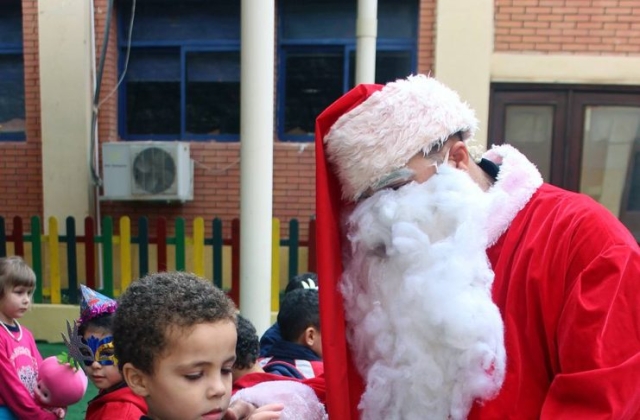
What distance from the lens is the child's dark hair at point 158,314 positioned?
4.57ft

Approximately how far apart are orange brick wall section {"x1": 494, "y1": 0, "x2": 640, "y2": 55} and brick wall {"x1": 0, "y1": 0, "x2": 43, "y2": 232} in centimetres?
531

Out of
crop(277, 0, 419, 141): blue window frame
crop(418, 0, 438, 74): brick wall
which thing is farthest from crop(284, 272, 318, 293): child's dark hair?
crop(418, 0, 438, 74): brick wall

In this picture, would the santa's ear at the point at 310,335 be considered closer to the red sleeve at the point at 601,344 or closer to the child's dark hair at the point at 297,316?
the child's dark hair at the point at 297,316

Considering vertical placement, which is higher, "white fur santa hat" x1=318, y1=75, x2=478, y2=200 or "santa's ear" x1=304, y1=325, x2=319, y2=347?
"white fur santa hat" x1=318, y1=75, x2=478, y2=200

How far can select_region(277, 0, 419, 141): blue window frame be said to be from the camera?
6.93m

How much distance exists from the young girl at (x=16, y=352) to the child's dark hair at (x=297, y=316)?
120cm

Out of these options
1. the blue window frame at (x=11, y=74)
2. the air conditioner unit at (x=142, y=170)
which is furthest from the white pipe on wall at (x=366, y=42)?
the blue window frame at (x=11, y=74)

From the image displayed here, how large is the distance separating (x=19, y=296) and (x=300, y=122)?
4.38 meters

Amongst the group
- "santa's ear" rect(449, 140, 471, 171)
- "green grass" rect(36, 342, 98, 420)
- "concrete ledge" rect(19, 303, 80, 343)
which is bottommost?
"green grass" rect(36, 342, 98, 420)

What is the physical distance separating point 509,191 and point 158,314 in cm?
90

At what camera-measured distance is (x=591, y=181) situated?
22.5ft

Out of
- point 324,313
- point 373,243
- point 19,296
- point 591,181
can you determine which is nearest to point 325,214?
point 373,243

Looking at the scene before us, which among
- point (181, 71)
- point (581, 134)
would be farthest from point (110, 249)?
point (581, 134)

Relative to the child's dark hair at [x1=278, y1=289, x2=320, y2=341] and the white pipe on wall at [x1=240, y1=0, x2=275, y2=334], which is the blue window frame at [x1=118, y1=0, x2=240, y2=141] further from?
the child's dark hair at [x1=278, y1=289, x2=320, y2=341]
